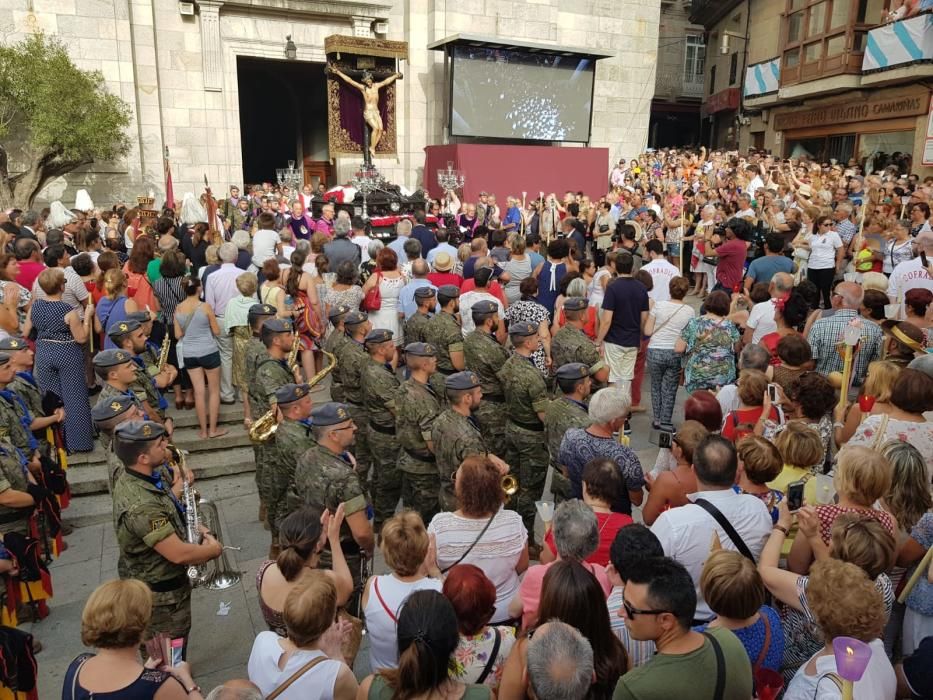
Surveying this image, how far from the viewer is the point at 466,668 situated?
2.61m

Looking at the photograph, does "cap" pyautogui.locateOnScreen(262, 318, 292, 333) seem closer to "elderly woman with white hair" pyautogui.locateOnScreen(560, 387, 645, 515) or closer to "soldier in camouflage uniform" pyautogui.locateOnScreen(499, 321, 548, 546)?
"soldier in camouflage uniform" pyautogui.locateOnScreen(499, 321, 548, 546)

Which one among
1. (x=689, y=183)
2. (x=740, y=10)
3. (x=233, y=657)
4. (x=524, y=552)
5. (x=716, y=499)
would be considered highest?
(x=740, y=10)

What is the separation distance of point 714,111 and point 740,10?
15.2ft

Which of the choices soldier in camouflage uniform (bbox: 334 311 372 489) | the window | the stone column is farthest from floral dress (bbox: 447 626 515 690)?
the window

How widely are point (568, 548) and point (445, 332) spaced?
3.73m

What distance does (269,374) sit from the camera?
5.47 metres

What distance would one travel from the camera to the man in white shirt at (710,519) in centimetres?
318

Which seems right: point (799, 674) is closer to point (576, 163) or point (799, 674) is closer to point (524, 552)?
point (524, 552)

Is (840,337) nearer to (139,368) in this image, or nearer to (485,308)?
(485,308)

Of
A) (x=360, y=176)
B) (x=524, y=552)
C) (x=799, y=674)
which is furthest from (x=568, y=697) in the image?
(x=360, y=176)

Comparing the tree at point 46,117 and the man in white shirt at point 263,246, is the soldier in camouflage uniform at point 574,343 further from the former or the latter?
the tree at point 46,117

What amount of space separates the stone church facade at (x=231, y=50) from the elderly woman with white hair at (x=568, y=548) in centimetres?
1759

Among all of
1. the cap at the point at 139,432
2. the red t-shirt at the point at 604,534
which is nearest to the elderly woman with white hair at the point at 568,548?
the red t-shirt at the point at 604,534

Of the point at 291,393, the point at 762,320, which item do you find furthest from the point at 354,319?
the point at 762,320
